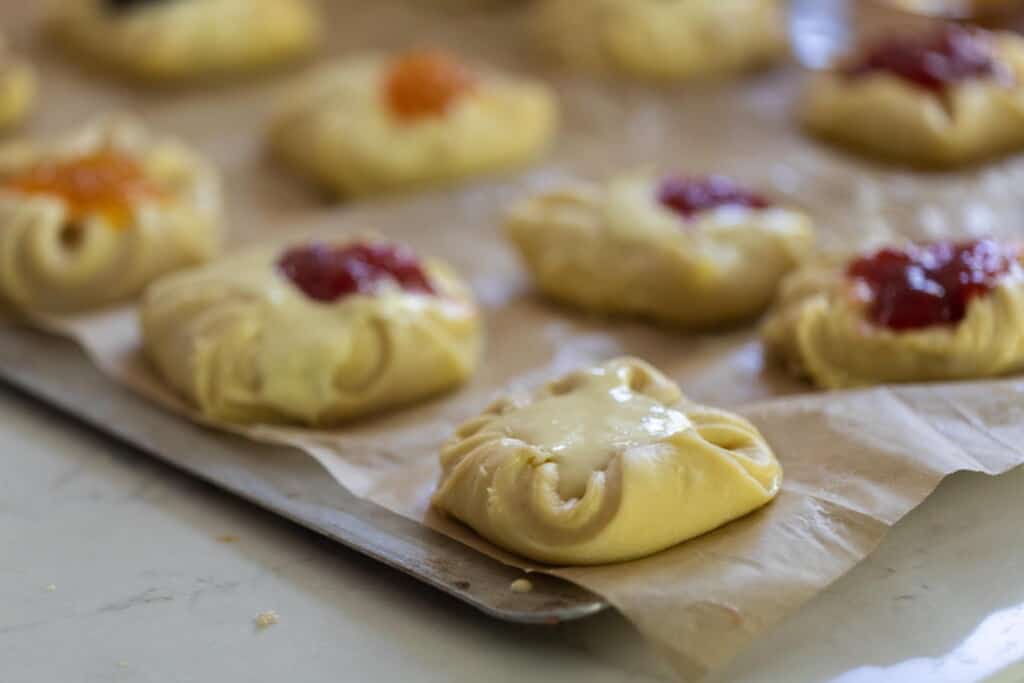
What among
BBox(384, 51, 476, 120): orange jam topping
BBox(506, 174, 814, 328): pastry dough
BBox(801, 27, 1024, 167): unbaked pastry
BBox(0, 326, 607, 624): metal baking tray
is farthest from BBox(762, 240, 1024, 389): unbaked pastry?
BBox(384, 51, 476, 120): orange jam topping

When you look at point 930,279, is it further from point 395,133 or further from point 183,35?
point 183,35

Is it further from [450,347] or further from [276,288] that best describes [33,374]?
[450,347]

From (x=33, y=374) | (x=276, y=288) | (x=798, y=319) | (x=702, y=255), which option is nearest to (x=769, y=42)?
(x=702, y=255)

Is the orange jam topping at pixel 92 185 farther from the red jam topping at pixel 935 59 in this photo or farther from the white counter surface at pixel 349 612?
the red jam topping at pixel 935 59

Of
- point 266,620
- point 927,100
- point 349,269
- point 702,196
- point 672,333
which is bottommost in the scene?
point 266,620

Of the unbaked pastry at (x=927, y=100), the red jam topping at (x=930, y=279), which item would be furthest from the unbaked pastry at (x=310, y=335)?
the unbaked pastry at (x=927, y=100)

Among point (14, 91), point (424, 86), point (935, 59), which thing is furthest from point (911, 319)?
point (14, 91)
